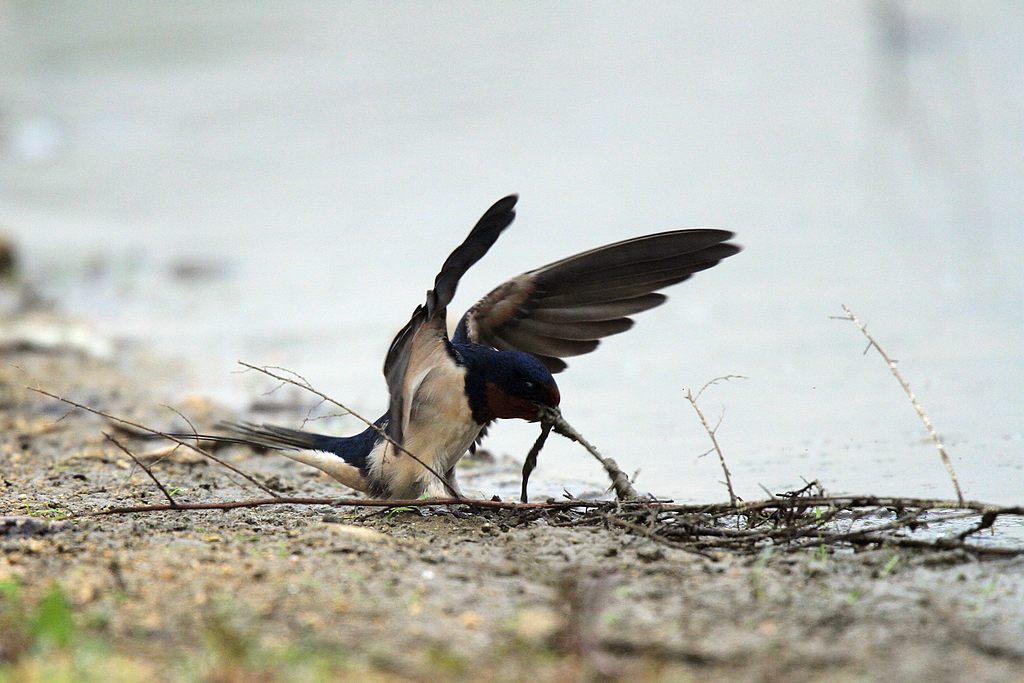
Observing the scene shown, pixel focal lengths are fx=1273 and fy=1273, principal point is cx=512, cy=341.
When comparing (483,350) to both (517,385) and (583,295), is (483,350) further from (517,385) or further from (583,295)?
(583,295)

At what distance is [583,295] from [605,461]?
3.01 ft

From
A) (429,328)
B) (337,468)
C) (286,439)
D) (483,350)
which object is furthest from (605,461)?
(286,439)

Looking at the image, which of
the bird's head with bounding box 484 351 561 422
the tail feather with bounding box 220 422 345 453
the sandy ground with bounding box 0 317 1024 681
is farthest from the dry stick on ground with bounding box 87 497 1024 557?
the tail feather with bounding box 220 422 345 453

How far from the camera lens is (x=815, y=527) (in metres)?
3.71

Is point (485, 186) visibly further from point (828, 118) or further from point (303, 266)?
point (828, 118)

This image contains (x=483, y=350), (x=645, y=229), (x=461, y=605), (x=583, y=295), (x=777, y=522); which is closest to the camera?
(x=461, y=605)

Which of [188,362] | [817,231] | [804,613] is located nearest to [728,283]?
[817,231]

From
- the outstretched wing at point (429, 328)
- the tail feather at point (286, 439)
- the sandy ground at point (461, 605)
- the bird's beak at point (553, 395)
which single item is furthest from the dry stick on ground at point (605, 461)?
the tail feather at point (286, 439)

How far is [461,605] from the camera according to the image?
124 inches

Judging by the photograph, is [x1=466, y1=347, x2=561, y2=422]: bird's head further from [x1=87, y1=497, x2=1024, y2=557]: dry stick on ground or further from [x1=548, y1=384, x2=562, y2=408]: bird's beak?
[x1=87, y1=497, x2=1024, y2=557]: dry stick on ground

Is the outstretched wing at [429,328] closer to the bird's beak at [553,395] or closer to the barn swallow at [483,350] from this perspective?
the barn swallow at [483,350]

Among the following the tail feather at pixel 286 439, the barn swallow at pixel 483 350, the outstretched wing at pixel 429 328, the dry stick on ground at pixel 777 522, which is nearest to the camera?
the dry stick on ground at pixel 777 522

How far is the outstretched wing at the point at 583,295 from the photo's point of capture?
477 cm

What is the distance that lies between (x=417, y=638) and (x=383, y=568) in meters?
0.58
